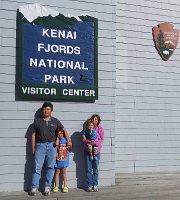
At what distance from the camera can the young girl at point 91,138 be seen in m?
8.05

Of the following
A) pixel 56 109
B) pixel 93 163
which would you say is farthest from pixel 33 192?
pixel 56 109

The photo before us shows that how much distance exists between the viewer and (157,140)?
10.1 m

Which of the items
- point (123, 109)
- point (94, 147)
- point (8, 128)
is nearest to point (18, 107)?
point (8, 128)

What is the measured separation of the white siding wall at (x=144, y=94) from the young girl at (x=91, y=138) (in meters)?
1.66

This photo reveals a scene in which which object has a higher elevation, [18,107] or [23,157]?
[18,107]

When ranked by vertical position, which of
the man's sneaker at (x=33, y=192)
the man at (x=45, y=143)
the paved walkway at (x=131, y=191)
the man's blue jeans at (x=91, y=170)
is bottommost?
the paved walkway at (x=131, y=191)

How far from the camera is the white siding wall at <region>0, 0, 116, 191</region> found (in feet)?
25.4

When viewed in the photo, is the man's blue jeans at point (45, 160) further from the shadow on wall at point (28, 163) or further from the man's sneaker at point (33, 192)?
the shadow on wall at point (28, 163)

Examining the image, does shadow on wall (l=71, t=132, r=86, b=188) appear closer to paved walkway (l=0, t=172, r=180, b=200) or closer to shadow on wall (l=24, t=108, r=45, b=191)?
paved walkway (l=0, t=172, r=180, b=200)

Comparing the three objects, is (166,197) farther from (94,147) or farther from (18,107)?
(18,107)

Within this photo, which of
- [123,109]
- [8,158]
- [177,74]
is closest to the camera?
[8,158]

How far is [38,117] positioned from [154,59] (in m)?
3.68

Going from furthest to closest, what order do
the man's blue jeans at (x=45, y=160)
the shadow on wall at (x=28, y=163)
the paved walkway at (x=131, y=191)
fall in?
the shadow on wall at (x=28, y=163) → the man's blue jeans at (x=45, y=160) → the paved walkway at (x=131, y=191)

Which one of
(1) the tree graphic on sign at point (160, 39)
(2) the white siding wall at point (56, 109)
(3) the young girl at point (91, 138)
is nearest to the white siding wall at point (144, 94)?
(1) the tree graphic on sign at point (160, 39)
